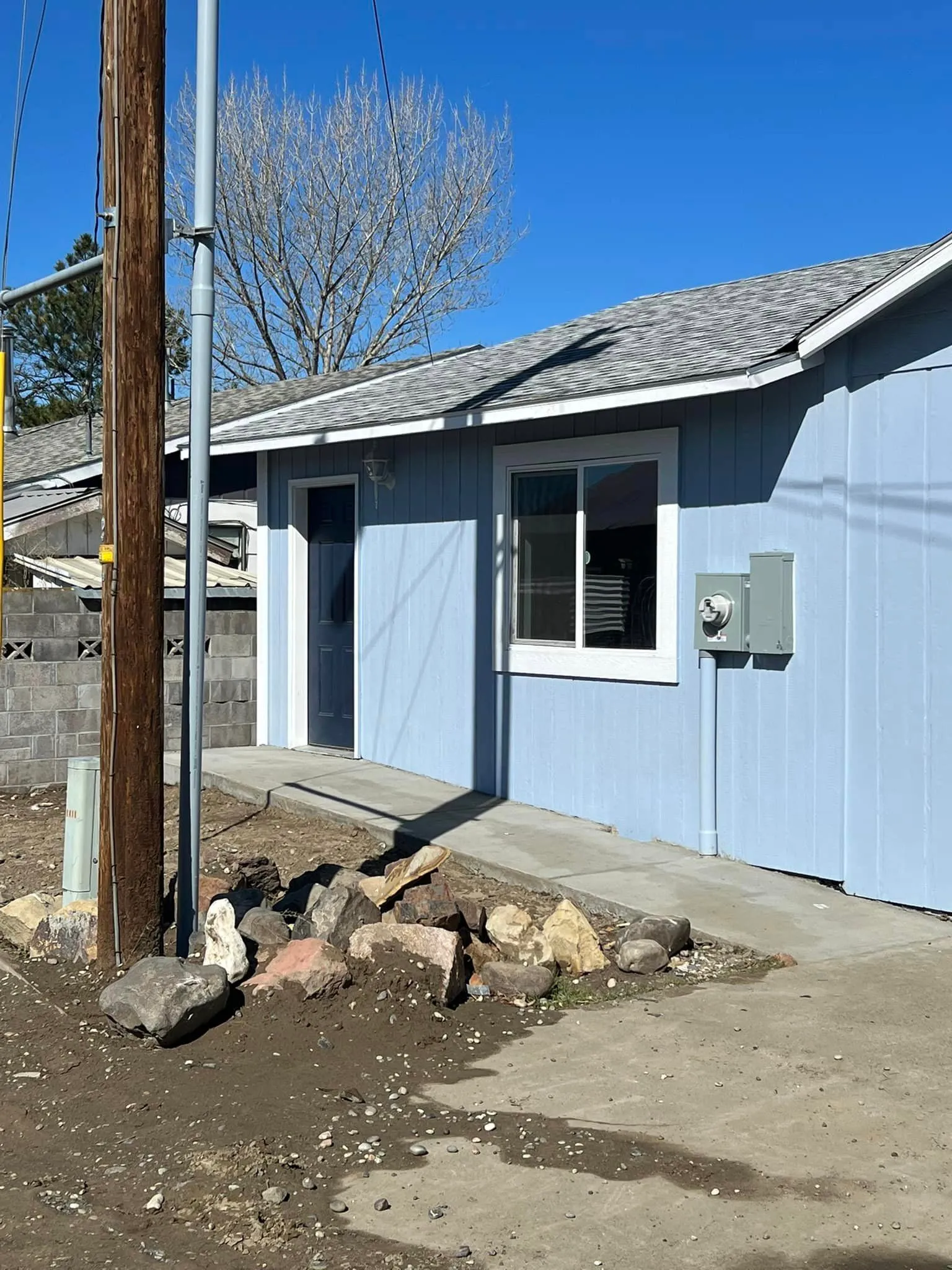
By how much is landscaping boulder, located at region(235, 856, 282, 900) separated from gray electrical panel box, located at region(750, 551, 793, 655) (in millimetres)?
3263

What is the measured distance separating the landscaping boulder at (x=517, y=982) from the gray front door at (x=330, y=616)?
6.28 metres

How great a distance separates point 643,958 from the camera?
265 inches

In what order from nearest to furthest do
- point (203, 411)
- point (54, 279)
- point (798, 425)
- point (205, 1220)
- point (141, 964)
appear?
point (205, 1220), point (141, 964), point (203, 411), point (54, 279), point (798, 425)

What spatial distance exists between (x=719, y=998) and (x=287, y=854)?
380 cm

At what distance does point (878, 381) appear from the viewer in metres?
7.90

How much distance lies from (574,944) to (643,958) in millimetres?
348

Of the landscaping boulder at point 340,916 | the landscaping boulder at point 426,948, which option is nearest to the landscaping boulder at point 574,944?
the landscaping boulder at point 426,948

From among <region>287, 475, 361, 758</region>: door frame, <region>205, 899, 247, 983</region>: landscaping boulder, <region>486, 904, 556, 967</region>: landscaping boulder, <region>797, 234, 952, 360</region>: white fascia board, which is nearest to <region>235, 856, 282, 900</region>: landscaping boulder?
<region>205, 899, 247, 983</region>: landscaping boulder

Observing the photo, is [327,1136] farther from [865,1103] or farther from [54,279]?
[54,279]

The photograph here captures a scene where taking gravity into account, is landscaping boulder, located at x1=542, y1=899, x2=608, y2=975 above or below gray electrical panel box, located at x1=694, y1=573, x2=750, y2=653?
below

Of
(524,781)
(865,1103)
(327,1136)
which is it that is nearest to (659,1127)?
(865,1103)

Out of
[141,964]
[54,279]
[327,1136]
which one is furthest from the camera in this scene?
[54,279]

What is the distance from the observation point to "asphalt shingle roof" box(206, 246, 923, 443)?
30.2 feet

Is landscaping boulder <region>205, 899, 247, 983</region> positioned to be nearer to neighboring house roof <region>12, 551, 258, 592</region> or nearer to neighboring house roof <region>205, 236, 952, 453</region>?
neighboring house roof <region>205, 236, 952, 453</region>
